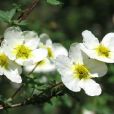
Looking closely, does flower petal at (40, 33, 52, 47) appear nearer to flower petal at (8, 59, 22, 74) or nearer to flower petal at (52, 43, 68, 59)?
flower petal at (52, 43, 68, 59)

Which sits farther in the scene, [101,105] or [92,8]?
[92,8]

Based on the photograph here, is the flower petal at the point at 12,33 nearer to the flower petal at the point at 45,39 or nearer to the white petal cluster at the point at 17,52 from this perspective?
the white petal cluster at the point at 17,52

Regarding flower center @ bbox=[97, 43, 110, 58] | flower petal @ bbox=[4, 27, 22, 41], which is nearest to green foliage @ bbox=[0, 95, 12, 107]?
flower petal @ bbox=[4, 27, 22, 41]

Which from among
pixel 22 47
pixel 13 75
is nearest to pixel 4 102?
pixel 13 75

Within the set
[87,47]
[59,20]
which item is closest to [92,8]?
[59,20]

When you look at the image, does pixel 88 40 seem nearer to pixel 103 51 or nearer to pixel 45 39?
pixel 103 51

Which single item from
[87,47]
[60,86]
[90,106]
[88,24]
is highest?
[87,47]

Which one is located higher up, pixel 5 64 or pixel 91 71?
pixel 5 64

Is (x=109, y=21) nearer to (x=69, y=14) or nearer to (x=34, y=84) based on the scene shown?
(x=69, y=14)
